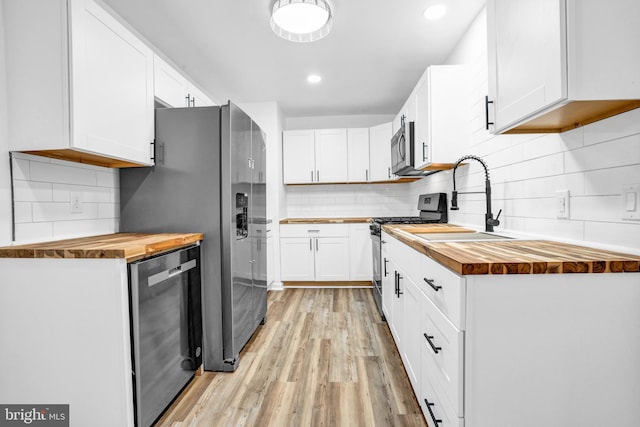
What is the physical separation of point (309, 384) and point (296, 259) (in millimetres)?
2318

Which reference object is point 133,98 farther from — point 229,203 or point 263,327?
point 263,327

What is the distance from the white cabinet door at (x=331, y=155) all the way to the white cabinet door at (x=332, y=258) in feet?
2.91

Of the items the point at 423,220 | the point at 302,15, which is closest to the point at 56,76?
the point at 302,15

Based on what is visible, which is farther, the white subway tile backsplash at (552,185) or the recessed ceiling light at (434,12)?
the recessed ceiling light at (434,12)

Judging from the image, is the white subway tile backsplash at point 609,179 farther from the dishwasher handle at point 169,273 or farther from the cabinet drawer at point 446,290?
the dishwasher handle at point 169,273

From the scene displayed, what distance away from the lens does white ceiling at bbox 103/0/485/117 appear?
214 centimetres

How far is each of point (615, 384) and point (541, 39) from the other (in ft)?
3.73

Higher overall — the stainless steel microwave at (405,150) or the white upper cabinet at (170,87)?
the white upper cabinet at (170,87)

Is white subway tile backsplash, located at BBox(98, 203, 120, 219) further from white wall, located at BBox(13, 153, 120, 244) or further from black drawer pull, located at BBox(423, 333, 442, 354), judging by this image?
black drawer pull, located at BBox(423, 333, 442, 354)

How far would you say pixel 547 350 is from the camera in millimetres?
965

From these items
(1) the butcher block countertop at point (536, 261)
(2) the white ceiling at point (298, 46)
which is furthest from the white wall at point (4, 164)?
(1) the butcher block countertop at point (536, 261)

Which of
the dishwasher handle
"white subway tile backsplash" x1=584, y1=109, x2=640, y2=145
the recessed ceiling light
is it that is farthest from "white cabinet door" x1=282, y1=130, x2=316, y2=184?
"white subway tile backsplash" x1=584, y1=109, x2=640, y2=145

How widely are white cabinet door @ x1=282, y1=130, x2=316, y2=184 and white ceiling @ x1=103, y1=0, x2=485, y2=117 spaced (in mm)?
574

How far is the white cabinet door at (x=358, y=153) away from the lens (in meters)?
4.33
